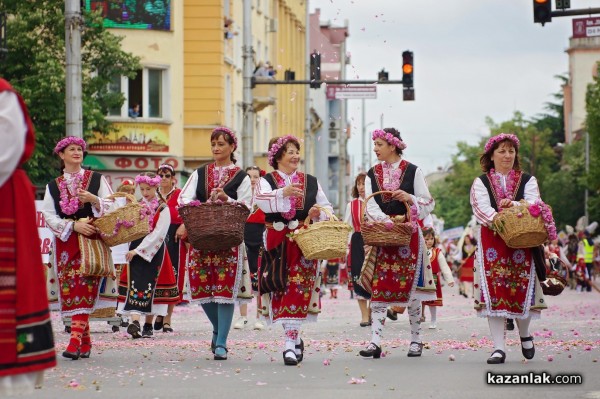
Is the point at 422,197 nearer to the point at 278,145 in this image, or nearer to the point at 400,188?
the point at 400,188

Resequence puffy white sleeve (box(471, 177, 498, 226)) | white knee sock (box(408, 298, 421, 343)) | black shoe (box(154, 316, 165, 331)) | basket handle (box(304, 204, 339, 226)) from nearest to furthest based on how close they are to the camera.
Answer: basket handle (box(304, 204, 339, 226)), puffy white sleeve (box(471, 177, 498, 226)), white knee sock (box(408, 298, 421, 343)), black shoe (box(154, 316, 165, 331))

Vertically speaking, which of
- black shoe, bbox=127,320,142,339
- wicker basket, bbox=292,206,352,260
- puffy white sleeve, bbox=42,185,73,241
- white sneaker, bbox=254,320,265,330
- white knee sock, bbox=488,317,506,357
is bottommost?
white sneaker, bbox=254,320,265,330

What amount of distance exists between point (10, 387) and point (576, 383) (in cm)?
525

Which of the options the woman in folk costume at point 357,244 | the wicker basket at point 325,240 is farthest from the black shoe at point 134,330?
the wicker basket at point 325,240

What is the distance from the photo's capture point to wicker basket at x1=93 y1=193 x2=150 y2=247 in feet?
42.4

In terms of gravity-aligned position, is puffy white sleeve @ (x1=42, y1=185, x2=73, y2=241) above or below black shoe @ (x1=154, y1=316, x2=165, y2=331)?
above

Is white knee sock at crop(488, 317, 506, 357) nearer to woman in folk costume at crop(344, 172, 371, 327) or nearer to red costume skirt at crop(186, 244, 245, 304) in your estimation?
red costume skirt at crop(186, 244, 245, 304)

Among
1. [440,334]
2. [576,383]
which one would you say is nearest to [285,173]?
[576,383]

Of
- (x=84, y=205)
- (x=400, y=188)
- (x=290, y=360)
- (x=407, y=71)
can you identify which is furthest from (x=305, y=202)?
(x=407, y=71)

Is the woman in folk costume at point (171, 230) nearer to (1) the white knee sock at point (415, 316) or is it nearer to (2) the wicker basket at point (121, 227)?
(2) the wicker basket at point (121, 227)

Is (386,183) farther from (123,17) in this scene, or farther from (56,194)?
(123,17)

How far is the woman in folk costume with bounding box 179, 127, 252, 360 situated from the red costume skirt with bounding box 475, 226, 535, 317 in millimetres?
2108

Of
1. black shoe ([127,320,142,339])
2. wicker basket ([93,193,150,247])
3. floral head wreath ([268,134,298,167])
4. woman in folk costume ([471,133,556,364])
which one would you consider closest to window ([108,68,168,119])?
black shoe ([127,320,142,339])

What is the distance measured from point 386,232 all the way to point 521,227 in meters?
1.24
